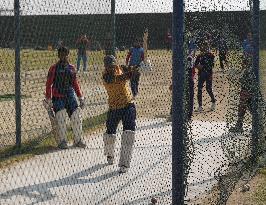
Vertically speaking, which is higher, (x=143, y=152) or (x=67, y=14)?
(x=67, y=14)

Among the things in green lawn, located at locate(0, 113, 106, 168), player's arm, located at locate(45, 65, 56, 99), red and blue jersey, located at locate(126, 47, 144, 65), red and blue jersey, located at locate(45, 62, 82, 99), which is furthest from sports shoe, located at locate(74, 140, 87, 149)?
red and blue jersey, located at locate(126, 47, 144, 65)

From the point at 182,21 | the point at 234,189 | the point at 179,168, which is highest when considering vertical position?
the point at 182,21

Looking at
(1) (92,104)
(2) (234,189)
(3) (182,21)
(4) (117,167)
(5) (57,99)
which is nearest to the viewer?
(3) (182,21)

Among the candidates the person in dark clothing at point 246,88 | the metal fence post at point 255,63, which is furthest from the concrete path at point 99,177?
the person in dark clothing at point 246,88

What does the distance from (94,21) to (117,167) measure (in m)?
1.96

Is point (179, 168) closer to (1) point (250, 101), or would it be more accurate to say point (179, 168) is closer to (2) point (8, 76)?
(1) point (250, 101)

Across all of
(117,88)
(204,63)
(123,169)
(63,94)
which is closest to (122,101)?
(117,88)

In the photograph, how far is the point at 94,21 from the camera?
24.9 ft

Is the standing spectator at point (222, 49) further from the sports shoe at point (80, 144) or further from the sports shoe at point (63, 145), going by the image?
the sports shoe at point (63, 145)

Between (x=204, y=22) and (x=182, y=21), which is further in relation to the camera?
(x=204, y=22)

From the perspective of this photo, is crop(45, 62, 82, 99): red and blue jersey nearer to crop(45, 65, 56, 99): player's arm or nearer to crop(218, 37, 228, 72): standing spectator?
crop(45, 65, 56, 99): player's arm

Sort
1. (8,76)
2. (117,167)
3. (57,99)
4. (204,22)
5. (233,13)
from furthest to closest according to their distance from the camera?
(8,76) → (57,99) → (117,167) → (233,13) → (204,22)

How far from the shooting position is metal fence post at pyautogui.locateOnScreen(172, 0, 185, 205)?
14.4 ft

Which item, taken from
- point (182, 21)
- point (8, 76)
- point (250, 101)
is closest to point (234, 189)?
point (250, 101)
